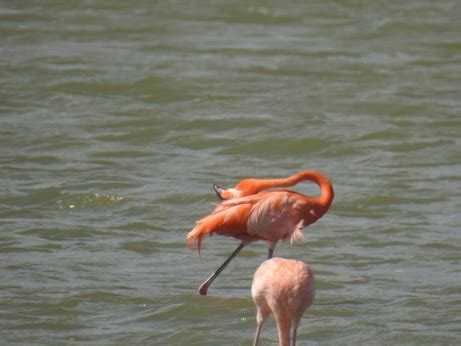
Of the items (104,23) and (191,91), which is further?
(104,23)

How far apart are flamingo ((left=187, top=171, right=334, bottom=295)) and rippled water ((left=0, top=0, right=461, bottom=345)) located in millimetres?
392

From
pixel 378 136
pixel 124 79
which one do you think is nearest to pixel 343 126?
pixel 378 136

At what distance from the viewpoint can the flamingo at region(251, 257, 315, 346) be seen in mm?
5742

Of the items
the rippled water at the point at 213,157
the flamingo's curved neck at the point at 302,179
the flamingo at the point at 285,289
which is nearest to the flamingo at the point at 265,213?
the flamingo's curved neck at the point at 302,179

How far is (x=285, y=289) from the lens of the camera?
18.8 feet

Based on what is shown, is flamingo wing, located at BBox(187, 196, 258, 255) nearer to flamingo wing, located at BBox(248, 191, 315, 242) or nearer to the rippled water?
flamingo wing, located at BBox(248, 191, 315, 242)

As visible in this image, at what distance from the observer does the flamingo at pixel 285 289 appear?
226 inches

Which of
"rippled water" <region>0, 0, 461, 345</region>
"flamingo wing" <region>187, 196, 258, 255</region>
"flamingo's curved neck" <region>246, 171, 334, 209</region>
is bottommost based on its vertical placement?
"rippled water" <region>0, 0, 461, 345</region>

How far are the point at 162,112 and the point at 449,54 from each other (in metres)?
3.90

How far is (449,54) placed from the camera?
1484 centimetres

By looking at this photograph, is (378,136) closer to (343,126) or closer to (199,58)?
(343,126)

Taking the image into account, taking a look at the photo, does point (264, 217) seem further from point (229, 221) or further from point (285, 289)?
point (285, 289)

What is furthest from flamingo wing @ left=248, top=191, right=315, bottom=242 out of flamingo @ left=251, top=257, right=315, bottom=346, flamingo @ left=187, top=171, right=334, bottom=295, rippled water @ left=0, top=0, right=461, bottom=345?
flamingo @ left=251, top=257, right=315, bottom=346

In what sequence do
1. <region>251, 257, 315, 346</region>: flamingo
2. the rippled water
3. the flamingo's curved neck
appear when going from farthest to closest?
the flamingo's curved neck → the rippled water → <region>251, 257, 315, 346</region>: flamingo
